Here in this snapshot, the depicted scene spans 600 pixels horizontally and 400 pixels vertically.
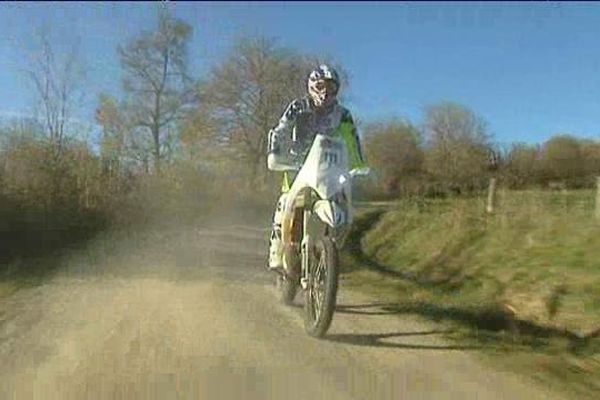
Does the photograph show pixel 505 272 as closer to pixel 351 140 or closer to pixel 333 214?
pixel 351 140

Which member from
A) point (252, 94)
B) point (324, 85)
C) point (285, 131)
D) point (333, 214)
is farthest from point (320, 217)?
point (252, 94)

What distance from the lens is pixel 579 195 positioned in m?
10.5

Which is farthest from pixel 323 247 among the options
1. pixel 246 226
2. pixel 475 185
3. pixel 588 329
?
pixel 246 226

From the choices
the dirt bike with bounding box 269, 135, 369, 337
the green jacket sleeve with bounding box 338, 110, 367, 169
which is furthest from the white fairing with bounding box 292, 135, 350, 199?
the green jacket sleeve with bounding box 338, 110, 367, 169

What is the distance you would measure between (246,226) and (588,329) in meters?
11.7

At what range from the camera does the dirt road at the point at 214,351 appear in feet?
13.3

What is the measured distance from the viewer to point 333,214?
5277 mm

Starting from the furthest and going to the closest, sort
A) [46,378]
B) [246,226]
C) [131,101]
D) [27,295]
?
[246,226] → [131,101] → [27,295] → [46,378]

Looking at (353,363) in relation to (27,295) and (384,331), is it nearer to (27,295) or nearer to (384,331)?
(384,331)

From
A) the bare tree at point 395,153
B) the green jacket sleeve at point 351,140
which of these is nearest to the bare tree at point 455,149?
the bare tree at point 395,153

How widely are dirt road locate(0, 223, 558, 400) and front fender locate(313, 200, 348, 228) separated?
0.91 m

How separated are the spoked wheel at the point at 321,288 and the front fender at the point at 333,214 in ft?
0.51

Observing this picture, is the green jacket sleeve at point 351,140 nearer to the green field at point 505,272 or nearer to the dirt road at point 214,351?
the dirt road at point 214,351

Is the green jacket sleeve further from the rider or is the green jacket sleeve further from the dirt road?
the dirt road
